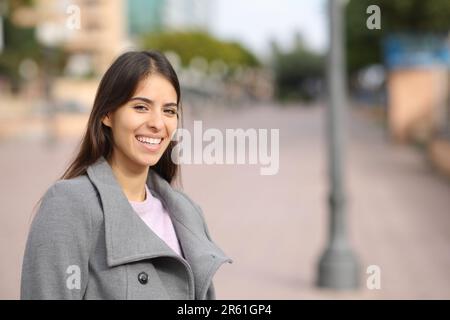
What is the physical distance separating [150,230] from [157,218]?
13cm

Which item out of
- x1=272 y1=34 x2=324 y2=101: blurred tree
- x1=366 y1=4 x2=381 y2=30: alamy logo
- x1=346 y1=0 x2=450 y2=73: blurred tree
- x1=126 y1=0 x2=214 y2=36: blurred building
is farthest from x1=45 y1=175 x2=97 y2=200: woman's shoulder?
x1=126 y1=0 x2=214 y2=36: blurred building

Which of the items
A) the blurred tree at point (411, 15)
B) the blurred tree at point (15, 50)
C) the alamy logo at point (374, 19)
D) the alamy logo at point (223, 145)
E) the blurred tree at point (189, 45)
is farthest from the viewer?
the blurred tree at point (189, 45)

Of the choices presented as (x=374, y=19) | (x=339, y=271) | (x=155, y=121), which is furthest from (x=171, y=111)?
(x=339, y=271)

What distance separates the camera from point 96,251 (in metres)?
1.79

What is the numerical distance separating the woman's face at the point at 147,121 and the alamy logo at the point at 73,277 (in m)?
0.23

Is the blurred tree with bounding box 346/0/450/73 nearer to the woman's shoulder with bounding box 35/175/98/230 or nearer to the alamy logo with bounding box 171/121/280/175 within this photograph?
the alamy logo with bounding box 171/121/280/175

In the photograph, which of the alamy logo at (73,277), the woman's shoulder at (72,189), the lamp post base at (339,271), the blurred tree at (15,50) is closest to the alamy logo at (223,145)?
the woman's shoulder at (72,189)

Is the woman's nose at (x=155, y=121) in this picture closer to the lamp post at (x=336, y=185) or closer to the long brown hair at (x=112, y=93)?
the long brown hair at (x=112, y=93)

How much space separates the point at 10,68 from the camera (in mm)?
60938

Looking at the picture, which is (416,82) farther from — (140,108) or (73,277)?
(73,277)

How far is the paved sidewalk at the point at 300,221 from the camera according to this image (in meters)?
8.76

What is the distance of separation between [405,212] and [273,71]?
255ft
